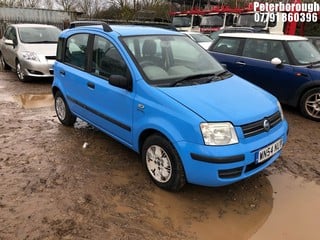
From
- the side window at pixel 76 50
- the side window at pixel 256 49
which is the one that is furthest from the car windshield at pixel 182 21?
the side window at pixel 76 50

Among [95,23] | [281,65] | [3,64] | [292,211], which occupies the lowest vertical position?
[292,211]

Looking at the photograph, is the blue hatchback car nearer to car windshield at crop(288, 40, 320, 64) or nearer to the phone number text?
car windshield at crop(288, 40, 320, 64)

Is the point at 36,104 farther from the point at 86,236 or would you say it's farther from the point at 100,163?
the point at 86,236

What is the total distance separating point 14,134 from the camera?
18.7 feet

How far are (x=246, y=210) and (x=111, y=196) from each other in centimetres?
143

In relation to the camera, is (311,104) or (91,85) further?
(311,104)

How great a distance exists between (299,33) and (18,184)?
15.6 m

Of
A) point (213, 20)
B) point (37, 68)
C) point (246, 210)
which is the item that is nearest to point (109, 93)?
point (246, 210)

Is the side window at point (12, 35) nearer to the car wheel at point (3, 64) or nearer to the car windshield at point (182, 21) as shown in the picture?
the car wheel at point (3, 64)

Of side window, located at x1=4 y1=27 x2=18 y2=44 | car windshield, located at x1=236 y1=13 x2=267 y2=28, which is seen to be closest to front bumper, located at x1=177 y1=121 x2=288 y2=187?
side window, located at x1=4 y1=27 x2=18 y2=44

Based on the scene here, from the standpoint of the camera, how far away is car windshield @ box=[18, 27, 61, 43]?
33.8ft

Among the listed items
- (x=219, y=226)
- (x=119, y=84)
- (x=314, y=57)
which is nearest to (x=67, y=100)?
(x=119, y=84)

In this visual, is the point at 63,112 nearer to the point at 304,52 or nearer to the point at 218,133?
the point at 218,133

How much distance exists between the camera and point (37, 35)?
1051 centimetres
